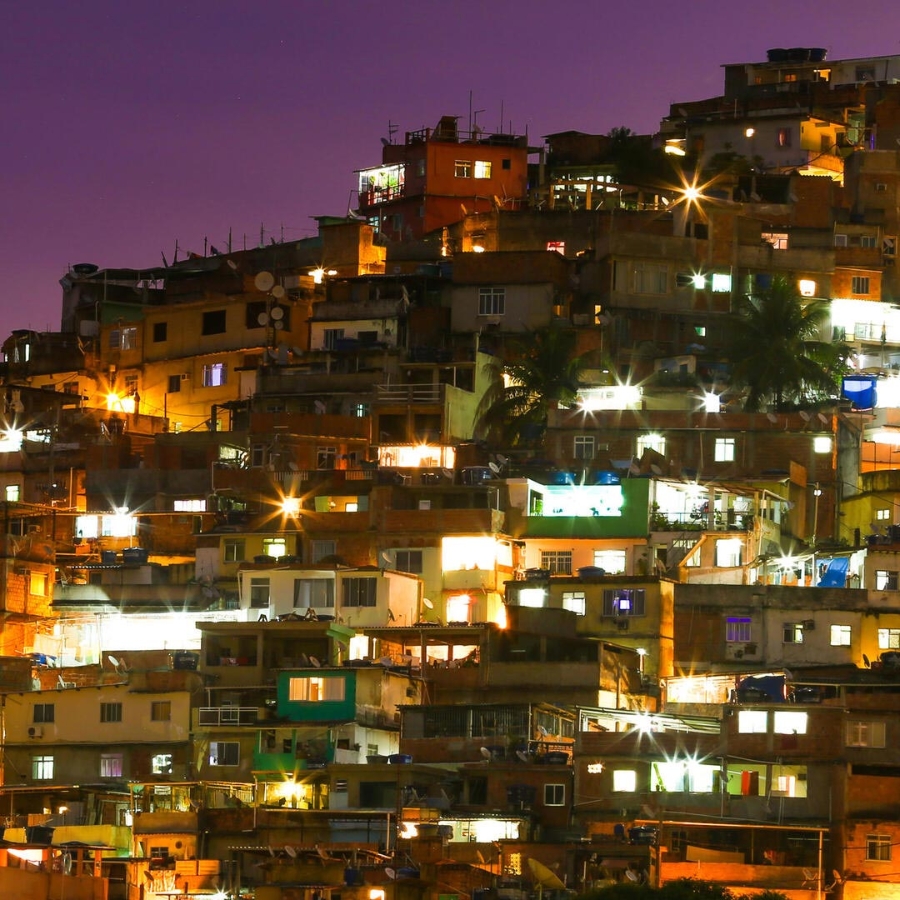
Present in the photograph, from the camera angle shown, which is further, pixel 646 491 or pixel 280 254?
pixel 280 254

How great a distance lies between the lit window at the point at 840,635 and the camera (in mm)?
57031

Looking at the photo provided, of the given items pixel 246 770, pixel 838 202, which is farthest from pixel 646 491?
pixel 838 202

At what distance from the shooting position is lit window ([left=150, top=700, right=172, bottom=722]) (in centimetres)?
5497

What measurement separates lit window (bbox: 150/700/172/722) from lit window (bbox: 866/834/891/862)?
18.6 meters

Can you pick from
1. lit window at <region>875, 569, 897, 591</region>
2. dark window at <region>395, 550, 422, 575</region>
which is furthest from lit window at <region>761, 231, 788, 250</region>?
dark window at <region>395, 550, 422, 575</region>

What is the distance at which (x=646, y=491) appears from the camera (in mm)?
61062

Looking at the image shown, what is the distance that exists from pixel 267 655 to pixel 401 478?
881cm

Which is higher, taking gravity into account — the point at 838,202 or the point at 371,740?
the point at 838,202

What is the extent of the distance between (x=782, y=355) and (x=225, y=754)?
24.0 metres

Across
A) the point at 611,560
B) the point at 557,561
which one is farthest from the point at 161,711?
the point at 611,560

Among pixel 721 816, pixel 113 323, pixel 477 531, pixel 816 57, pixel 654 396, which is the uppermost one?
pixel 816 57

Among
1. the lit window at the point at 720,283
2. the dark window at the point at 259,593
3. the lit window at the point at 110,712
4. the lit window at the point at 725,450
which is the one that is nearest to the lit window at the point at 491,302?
the lit window at the point at 720,283

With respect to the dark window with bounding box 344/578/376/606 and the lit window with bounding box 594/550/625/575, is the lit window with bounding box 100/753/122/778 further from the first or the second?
the lit window with bounding box 594/550/625/575

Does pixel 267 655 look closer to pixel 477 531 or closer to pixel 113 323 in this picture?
pixel 477 531
